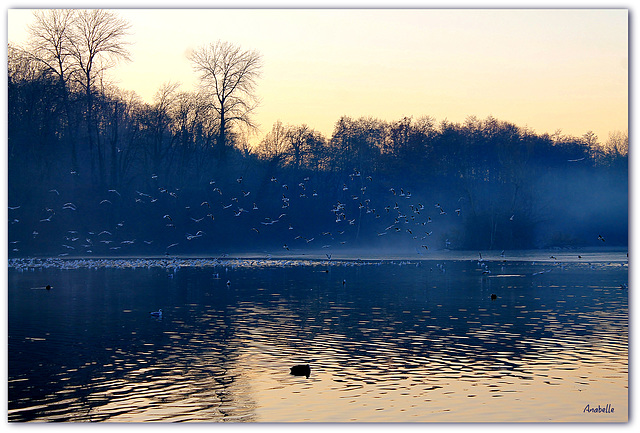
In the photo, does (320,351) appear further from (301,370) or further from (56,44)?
(56,44)

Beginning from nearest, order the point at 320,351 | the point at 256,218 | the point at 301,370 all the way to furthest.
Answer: the point at 301,370 → the point at 320,351 → the point at 256,218

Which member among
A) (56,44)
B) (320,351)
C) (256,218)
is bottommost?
(320,351)

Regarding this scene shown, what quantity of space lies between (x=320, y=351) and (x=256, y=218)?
44980 millimetres

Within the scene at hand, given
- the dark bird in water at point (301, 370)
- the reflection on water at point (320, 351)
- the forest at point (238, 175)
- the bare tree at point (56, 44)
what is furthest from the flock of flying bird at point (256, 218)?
the dark bird in water at point (301, 370)

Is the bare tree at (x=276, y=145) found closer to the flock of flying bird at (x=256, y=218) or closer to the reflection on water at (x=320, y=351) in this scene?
the flock of flying bird at (x=256, y=218)

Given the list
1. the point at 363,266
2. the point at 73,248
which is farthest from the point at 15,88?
the point at 363,266

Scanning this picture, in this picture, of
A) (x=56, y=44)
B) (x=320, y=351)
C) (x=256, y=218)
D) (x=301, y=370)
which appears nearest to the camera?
(x=301, y=370)

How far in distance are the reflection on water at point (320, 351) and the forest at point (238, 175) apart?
37.2 feet

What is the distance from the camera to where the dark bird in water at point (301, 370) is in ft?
51.9

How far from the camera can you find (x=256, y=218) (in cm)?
6338

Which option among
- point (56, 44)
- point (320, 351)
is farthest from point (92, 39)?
point (320, 351)

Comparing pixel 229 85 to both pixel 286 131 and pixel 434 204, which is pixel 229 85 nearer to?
pixel 286 131

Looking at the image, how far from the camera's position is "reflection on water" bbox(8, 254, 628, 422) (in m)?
13.5

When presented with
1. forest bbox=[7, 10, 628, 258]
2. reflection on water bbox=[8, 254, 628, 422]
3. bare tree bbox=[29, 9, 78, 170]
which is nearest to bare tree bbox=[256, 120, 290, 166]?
forest bbox=[7, 10, 628, 258]
